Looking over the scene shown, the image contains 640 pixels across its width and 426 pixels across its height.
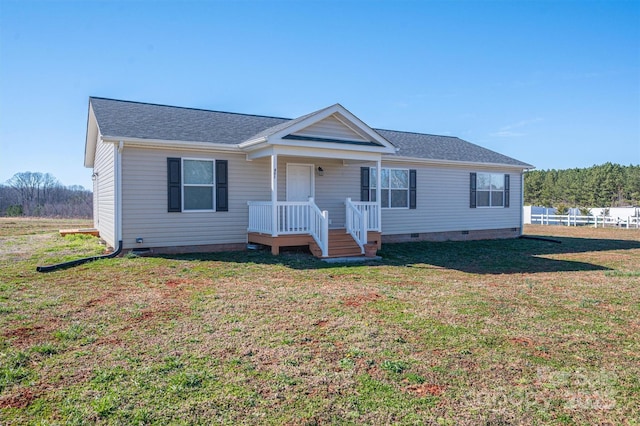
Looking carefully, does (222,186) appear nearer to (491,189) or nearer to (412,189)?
(412,189)

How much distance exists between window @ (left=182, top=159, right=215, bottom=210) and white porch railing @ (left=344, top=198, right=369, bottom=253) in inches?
152

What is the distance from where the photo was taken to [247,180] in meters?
12.1

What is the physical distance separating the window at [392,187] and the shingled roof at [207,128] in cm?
74

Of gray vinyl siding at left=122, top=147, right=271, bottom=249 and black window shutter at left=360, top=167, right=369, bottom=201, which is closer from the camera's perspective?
gray vinyl siding at left=122, top=147, right=271, bottom=249

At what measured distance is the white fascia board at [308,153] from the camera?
10.8 m

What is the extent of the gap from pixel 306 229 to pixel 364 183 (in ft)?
12.1

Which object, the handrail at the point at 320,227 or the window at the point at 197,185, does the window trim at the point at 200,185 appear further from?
the handrail at the point at 320,227

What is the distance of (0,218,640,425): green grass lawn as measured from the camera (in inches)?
123

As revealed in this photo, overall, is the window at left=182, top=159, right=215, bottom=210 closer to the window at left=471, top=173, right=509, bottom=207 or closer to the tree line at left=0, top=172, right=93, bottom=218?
the window at left=471, top=173, right=509, bottom=207

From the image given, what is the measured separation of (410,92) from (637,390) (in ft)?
→ 54.5

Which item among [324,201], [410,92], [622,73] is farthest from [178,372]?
[622,73]

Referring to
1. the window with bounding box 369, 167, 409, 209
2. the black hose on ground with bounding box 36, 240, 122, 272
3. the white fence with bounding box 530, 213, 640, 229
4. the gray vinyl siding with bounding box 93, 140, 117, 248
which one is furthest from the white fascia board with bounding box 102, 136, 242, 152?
Result: the white fence with bounding box 530, 213, 640, 229

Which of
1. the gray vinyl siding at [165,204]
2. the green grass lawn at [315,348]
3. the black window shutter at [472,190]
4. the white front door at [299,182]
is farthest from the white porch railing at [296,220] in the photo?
the black window shutter at [472,190]

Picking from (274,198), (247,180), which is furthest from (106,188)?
(274,198)
